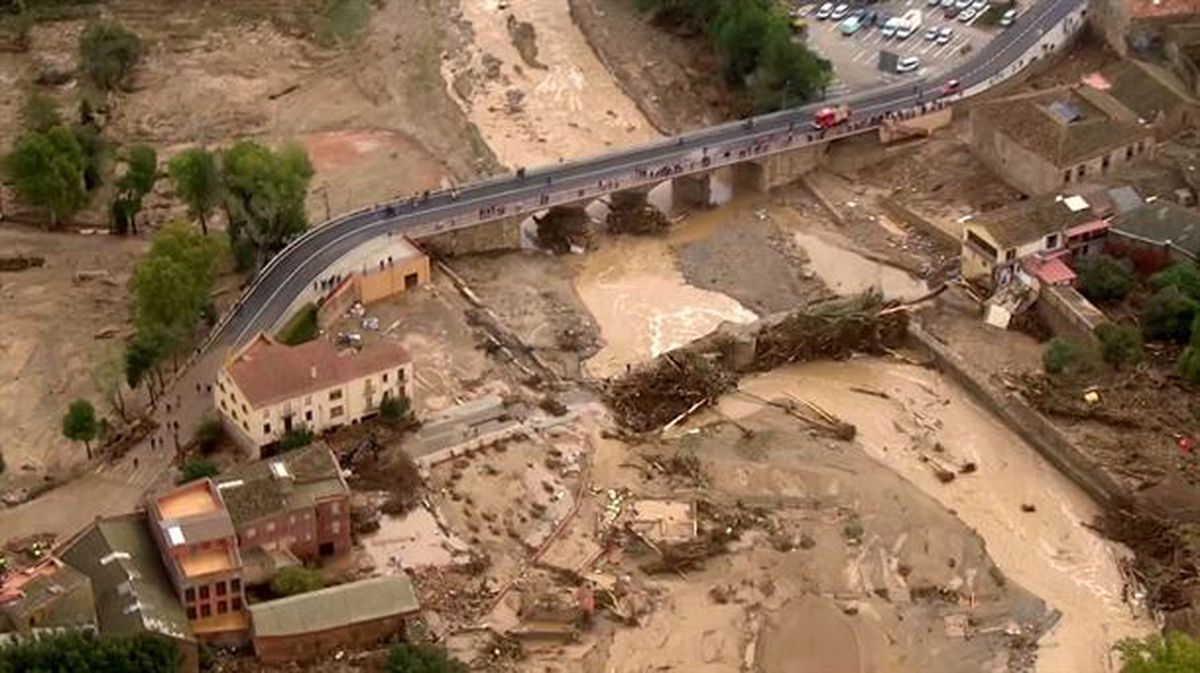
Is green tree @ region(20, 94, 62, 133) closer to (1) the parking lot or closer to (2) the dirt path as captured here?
(2) the dirt path

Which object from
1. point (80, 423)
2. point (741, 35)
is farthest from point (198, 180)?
point (741, 35)

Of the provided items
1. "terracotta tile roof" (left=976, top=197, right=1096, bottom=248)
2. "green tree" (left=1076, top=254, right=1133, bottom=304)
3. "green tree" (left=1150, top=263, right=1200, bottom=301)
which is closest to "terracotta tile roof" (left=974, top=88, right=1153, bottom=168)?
"terracotta tile roof" (left=976, top=197, right=1096, bottom=248)

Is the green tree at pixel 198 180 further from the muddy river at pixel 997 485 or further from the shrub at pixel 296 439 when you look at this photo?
the muddy river at pixel 997 485

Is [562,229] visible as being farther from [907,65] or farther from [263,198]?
[907,65]

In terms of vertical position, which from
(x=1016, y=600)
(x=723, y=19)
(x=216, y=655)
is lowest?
(x=1016, y=600)

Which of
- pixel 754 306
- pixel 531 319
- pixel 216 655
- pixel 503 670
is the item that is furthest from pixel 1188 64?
pixel 216 655

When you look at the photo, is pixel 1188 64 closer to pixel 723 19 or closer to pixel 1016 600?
pixel 723 19
